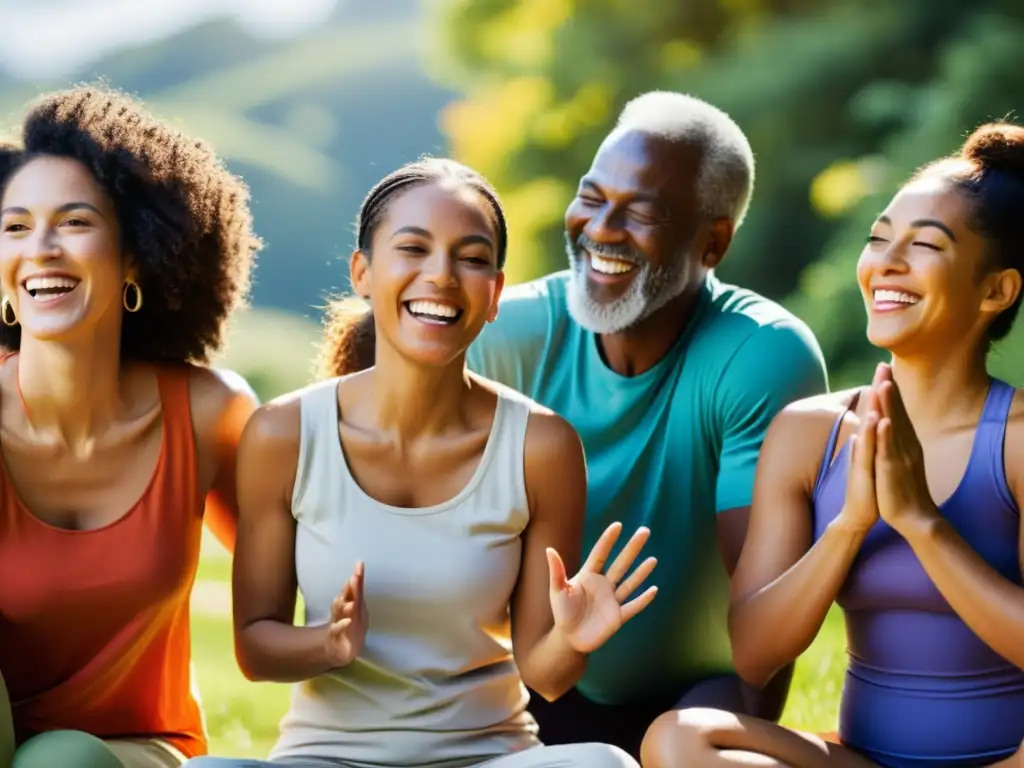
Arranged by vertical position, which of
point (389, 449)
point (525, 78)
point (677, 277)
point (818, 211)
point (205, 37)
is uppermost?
point (205, 37)

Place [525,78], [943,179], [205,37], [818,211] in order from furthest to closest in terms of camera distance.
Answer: [205,37], [525,78], [818,211], [943,179]

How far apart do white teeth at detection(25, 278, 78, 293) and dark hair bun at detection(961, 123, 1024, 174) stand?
186 cm

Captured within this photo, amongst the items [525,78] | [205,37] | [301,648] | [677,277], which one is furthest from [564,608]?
[205,37]

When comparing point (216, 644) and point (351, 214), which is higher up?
point (351, 214)

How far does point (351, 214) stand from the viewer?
602 inches

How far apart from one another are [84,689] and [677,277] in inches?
68.8

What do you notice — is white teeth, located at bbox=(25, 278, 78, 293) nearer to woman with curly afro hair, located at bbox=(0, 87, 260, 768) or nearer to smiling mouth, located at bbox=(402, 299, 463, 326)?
woman with curly afro hair, located at bbox=(0, 87, 260, 768)

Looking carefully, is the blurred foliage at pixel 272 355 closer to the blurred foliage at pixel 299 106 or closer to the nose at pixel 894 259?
the blurred foliage at pixel 299 106

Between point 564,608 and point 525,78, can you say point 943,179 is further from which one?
point 525,78

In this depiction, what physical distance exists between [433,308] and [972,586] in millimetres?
1139

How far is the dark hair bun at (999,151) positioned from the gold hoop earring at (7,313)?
2.04 metres

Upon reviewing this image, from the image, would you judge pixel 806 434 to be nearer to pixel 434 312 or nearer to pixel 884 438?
pixel 884 438

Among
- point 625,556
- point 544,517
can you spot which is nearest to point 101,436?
point 544,517

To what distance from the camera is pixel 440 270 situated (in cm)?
300
